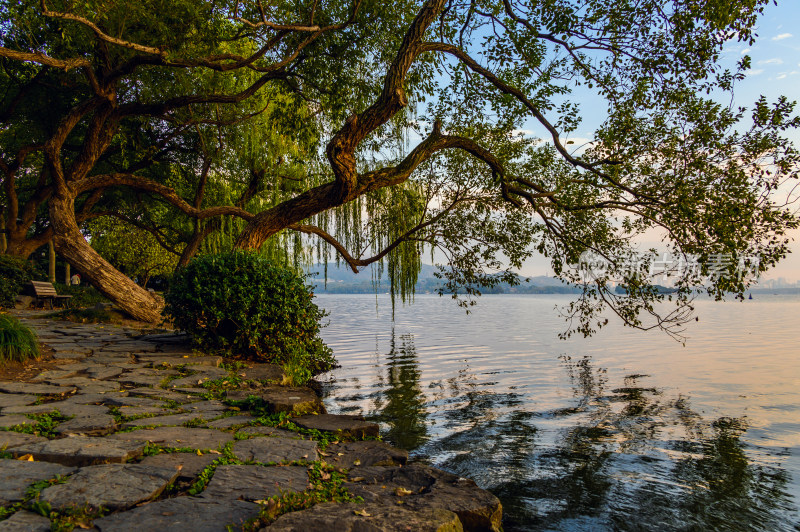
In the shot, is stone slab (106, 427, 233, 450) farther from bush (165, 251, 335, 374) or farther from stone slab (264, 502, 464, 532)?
bush (165, 251, 335, 374)

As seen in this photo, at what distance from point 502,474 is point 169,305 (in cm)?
500

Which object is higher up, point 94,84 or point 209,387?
point 94,84

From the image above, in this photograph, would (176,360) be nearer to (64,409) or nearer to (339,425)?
(64,409)

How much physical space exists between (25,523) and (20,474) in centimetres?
58

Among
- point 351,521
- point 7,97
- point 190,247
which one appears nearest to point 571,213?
point 351,521

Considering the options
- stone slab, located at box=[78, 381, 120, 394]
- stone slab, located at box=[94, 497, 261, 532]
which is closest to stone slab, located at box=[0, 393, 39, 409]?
stone slab, located at box=[78, 381, 120, 394]

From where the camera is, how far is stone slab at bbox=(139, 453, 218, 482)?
2.81 metres

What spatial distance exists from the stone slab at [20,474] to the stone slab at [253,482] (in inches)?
30.0

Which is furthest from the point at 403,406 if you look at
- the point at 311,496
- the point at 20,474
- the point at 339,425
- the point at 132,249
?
the point at 132,249

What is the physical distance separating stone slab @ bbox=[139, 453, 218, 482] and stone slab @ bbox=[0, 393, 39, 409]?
1.84m

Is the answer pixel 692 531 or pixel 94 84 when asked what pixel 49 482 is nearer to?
pixel 692 531

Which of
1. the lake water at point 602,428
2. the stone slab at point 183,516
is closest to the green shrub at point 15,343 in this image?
the lake water at point 602,428

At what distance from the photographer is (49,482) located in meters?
2.51

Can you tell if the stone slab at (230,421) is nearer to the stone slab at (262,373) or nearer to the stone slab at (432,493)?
the stone slab at (432,493)
